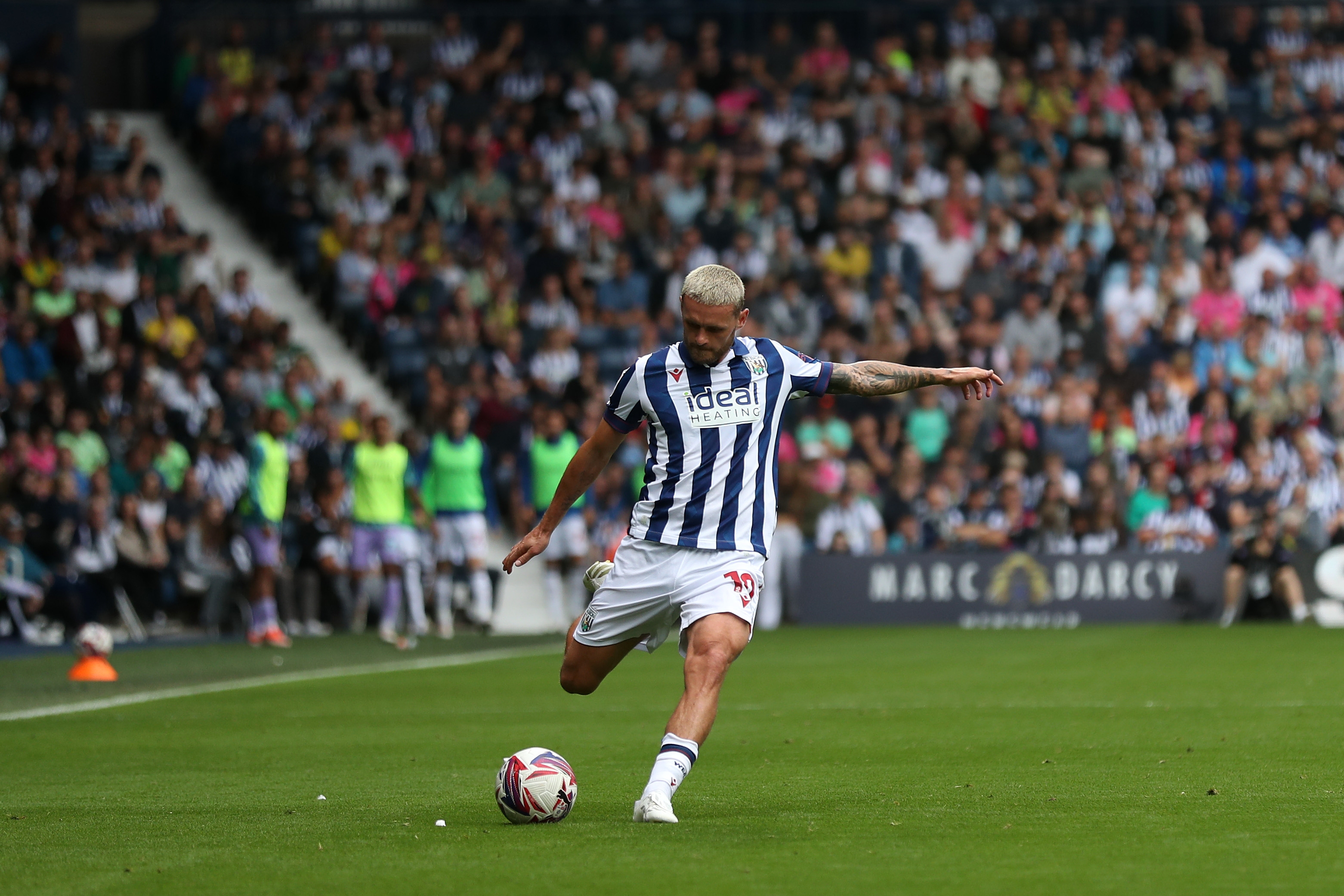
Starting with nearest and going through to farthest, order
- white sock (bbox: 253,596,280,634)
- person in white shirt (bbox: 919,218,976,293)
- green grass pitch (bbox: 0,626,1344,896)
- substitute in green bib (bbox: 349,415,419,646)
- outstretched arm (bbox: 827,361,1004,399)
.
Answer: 1. green grass pitch (bbox: 0,626,1344,896)
2. outstretched arm (bbox: 827,361,1004,399)
3. white sock (bbox: 253,596,280,634)
4. substitute in green bib (bbox: 349,415,419,646)
5. person in white shirt (bbox: 919,218,976,293)

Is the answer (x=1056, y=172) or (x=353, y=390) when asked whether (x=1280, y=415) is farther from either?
(x=353, y=390)

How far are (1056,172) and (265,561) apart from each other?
44.2 ft

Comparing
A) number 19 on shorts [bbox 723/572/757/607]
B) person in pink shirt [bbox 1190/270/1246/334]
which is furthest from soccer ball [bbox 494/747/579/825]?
person in pink shirt [bbox 1190/270/1246/334]

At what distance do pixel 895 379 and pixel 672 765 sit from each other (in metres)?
1.89

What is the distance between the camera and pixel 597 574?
8.08 metres

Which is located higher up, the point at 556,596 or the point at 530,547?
the point at 530,547

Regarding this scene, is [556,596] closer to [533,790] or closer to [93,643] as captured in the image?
[93,643]

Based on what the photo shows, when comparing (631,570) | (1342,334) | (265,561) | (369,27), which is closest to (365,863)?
(631,570)

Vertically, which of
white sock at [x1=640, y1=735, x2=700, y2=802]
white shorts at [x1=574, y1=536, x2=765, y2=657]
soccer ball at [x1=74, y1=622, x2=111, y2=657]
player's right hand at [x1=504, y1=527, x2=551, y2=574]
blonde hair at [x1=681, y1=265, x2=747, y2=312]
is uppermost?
blonde hair at [x1=681, y1=265, x2=747, y2=312]

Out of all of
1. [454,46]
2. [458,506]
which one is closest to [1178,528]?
[458,506]

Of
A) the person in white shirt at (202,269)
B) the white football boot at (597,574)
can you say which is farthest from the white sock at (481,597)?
the white football boot at (597,574)

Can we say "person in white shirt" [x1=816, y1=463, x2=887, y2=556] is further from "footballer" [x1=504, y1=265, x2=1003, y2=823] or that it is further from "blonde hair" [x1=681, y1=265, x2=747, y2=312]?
"blonde hair" [x1=681, y1=265, x2=747, y2=312]

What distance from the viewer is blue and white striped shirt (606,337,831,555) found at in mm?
7680

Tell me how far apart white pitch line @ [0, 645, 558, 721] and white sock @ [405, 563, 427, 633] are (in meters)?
1.30
